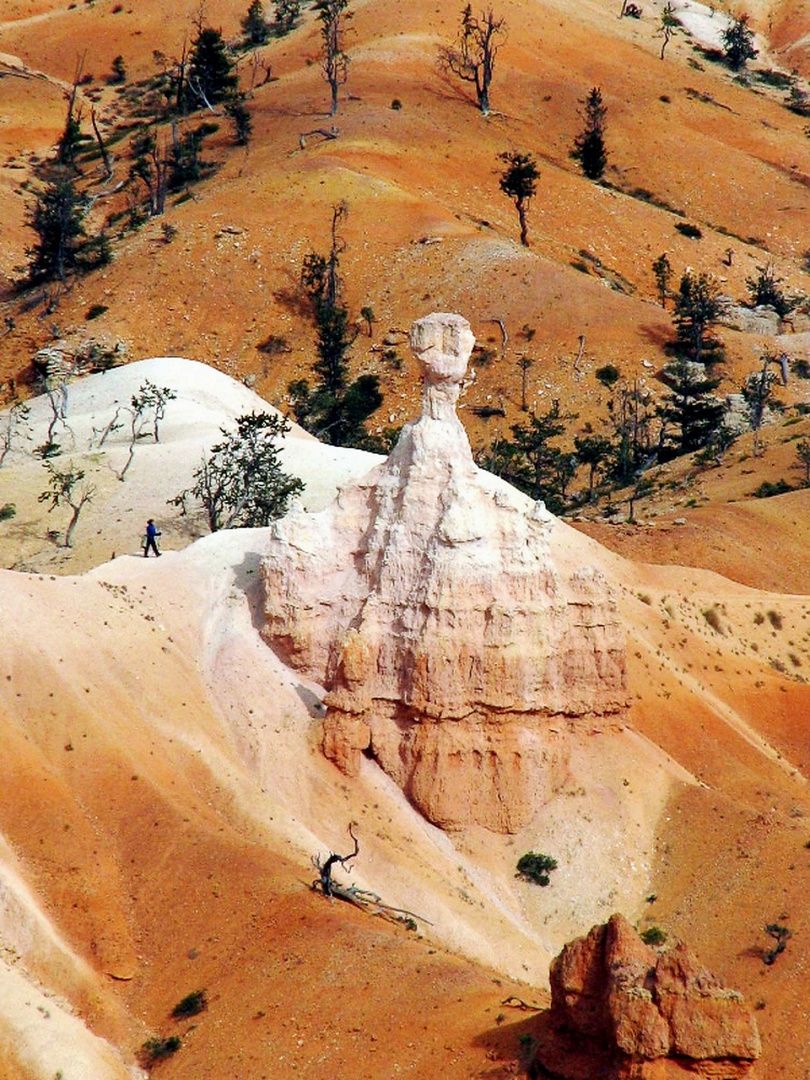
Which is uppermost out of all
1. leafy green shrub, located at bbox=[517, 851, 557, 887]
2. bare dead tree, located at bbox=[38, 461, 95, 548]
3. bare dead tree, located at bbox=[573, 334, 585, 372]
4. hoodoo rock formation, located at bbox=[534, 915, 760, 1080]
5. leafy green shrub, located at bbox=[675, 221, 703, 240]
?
hoodoo rock formation, located at bbox=[534, 915, 760, 1080]

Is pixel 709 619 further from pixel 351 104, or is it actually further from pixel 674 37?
pixel 674 37

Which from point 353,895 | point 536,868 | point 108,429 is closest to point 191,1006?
point 353,895

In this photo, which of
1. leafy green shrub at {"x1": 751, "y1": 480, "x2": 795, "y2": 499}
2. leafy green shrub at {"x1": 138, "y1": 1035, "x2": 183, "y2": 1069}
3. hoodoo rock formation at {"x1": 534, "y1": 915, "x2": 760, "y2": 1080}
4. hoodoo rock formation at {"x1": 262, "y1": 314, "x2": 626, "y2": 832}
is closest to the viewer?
hoodoo rock formation at {"x1": 534, "y1": 915, "x2": 760, "y2": 1080}

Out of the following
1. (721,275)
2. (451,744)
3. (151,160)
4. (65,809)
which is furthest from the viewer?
(151,160)

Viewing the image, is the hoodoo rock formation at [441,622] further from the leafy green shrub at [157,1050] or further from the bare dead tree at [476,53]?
the bare dead tree at [476,53]

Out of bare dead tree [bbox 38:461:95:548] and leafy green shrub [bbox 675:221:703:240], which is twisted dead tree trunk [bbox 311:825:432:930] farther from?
leafy green shrub [bbox 675:221:703:240]

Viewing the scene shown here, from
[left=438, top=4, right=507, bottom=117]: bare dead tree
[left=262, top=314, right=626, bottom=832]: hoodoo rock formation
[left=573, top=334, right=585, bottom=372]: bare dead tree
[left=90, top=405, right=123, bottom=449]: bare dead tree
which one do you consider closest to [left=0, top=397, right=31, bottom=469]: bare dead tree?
[left=90, top=405, right=123, bottom=449]: bare dead tree

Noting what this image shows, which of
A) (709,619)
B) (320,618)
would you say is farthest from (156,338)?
(320,618)
